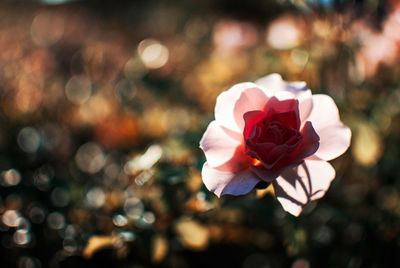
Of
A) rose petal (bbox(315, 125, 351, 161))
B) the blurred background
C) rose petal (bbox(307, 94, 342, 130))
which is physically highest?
rose petal (bbox(307, 94, 342, 130))

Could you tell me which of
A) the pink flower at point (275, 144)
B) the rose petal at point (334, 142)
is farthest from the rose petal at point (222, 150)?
the rose petal at point (334, 142)

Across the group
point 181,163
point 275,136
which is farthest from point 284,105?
point 181,163

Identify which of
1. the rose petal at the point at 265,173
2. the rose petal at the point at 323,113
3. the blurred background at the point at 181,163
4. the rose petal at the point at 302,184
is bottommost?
the blurred background at the point at 181,163

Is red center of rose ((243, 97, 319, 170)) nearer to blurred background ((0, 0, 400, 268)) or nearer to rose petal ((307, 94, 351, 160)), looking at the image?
rose petal ((307, 94, 351, 160))

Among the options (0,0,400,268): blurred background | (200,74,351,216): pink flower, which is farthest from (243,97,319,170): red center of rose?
(0,0,400,268): blurred background

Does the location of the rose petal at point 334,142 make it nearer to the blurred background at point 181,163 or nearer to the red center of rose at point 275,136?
the red center of rose at point 275,136

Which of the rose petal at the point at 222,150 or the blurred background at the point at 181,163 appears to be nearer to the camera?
the rose petal at the point at 222,150

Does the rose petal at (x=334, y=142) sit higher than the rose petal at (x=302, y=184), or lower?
higher
